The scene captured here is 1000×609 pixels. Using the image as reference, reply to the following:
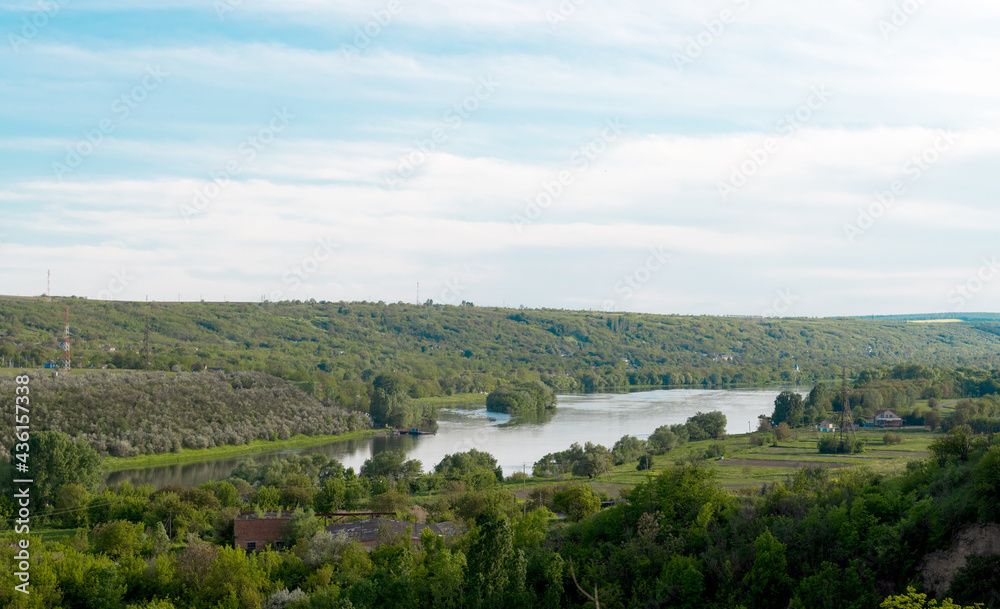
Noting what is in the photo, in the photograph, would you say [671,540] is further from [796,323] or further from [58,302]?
[796,323]

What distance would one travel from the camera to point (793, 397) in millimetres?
68188

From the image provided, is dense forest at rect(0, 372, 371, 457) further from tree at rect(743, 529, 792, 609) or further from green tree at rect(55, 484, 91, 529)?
tree at rect(743, 529, 792, 609)

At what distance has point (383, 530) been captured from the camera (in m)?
29.2

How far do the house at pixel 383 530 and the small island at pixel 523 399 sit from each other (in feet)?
198

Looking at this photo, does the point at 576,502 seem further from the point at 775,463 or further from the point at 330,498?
the point at 775,463

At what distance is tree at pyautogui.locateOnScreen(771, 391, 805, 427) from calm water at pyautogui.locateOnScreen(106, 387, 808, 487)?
10.5 ft

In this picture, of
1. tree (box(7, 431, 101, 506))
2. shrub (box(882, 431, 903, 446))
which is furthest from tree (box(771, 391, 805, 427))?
tree (box(7, 431, 101, 506))

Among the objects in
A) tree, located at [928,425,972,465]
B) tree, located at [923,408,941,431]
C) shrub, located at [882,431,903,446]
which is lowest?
shrub, located at [882,431,903,446]

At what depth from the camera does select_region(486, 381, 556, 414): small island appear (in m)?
93.2

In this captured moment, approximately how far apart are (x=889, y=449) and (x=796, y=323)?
502 feet

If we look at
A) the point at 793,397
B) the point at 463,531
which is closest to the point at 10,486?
the point at 463,531

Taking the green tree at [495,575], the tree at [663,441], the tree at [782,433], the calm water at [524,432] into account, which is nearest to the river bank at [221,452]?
the calm water at [524,432]

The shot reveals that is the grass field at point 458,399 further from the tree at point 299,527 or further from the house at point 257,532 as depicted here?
the tree at point 299,527

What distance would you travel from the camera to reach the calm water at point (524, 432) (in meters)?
55.5
